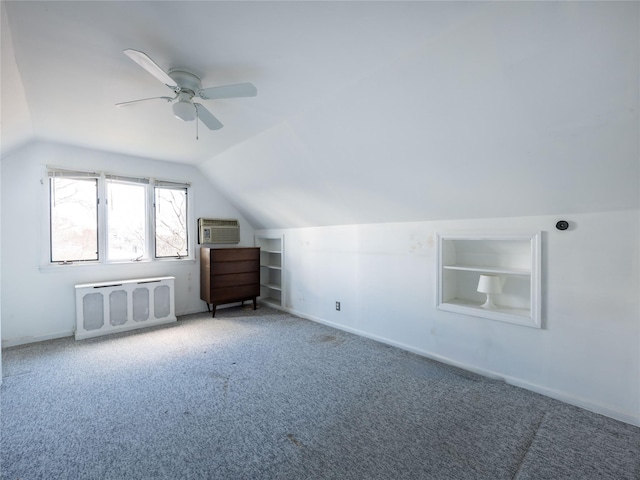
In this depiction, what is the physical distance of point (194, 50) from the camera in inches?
71.1

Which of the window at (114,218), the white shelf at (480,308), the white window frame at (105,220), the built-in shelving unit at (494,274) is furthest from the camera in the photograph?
the window at (114,218)

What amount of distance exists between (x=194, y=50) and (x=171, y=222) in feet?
11.0

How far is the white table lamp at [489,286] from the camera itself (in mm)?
2730

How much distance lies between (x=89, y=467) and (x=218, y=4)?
257 centimetres

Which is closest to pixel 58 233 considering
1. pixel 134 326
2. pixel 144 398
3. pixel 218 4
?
pixel 134 326

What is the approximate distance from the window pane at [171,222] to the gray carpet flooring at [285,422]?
5.94ft

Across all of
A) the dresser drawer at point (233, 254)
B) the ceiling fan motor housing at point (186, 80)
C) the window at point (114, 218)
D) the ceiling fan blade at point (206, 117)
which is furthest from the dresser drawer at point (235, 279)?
the ceiling fan motor housing at point (186, 80)

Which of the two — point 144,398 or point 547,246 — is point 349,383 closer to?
point 144,398

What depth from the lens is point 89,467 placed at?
1.62 metres

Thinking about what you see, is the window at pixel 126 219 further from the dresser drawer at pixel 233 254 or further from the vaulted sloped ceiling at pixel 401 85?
the vaulted sloped ceiling at pixel 401 85

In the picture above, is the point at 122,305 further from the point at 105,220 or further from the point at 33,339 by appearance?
the point at 105,220

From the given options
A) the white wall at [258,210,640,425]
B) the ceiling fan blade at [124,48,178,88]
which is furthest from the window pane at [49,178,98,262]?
the white wall at [258,210,640,425]

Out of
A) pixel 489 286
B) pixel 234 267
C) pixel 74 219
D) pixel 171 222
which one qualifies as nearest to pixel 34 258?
pixel 74 219

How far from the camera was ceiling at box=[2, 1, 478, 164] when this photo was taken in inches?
59.4
